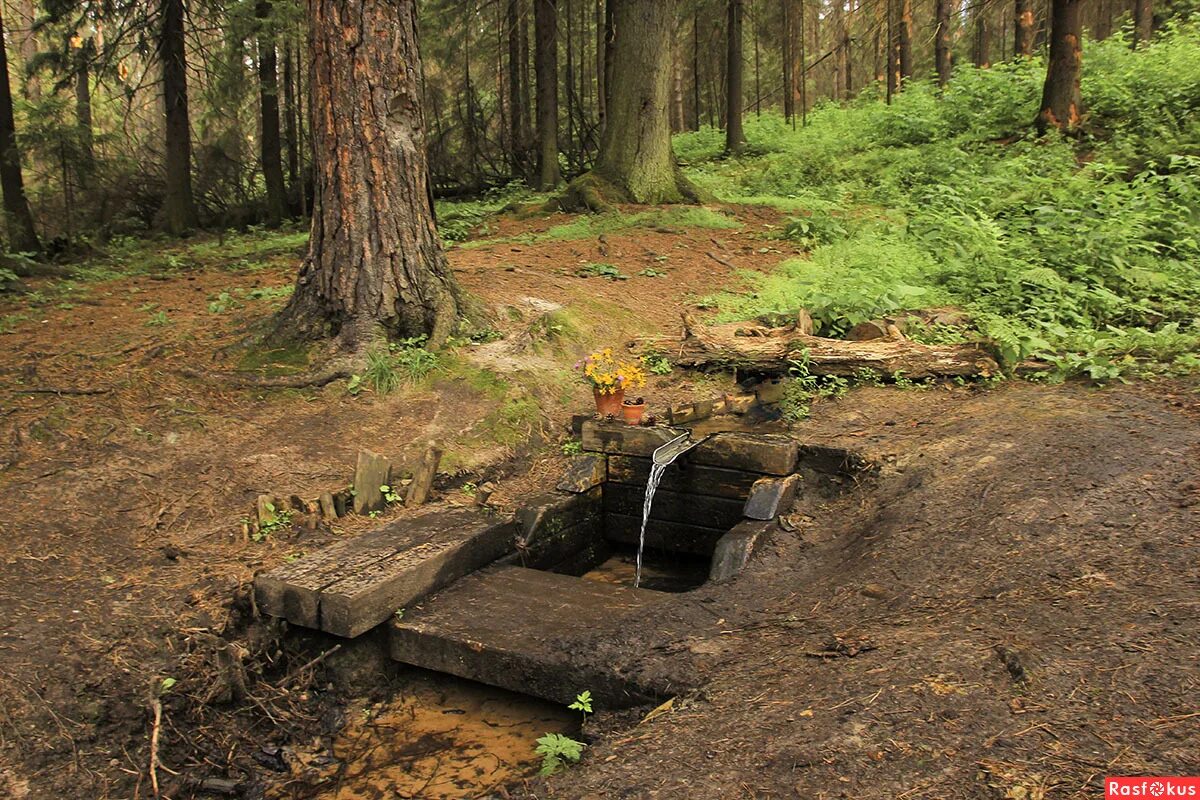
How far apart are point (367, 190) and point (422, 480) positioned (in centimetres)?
262

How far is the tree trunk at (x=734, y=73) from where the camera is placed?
19.9m

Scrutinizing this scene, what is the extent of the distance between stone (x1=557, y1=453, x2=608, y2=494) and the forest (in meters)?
0.03

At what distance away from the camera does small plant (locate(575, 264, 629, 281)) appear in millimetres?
9875

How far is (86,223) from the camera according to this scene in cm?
1780

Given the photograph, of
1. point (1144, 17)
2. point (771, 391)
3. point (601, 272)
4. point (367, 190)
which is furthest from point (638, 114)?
point (1144, 17)

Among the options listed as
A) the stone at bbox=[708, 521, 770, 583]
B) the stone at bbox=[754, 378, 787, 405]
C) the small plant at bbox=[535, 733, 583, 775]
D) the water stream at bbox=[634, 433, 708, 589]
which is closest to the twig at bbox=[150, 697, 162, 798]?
the small plant at bbox=[535, 733, 583, 775]

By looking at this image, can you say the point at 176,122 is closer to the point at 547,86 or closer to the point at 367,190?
the point at 547,86

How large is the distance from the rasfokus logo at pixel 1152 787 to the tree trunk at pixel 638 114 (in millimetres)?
10959

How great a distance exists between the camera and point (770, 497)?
220 inches

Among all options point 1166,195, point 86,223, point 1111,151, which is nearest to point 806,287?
point 1166,195

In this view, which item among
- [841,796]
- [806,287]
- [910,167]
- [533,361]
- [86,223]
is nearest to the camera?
[841,796]

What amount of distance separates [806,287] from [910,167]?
6.32 meters

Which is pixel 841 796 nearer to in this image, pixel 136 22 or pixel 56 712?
pixel 56 712

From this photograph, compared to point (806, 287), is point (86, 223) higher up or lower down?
higher up
